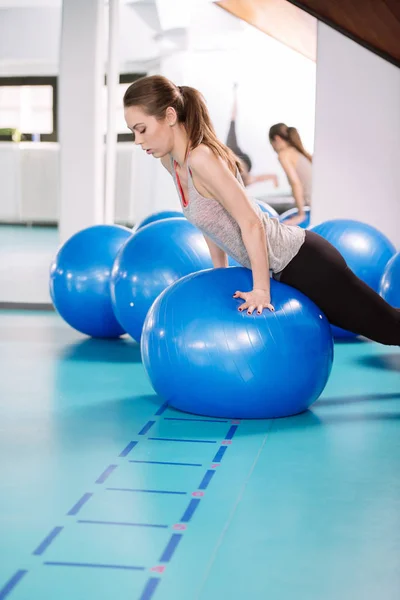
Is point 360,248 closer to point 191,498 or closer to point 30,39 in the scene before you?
point 191,498

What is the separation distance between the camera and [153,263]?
427cm

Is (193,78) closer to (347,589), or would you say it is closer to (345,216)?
(345,216)

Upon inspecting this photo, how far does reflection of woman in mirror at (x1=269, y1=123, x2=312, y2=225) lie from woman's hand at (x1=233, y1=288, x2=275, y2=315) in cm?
367

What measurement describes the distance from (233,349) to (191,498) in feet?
2.61

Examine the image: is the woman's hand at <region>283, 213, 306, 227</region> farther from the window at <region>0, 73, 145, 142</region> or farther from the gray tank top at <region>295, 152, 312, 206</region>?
the window at <region>0, 73, 145, 142</region>

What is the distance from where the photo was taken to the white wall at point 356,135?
19.9ft

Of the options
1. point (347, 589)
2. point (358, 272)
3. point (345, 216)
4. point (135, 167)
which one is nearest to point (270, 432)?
point (347, 589)

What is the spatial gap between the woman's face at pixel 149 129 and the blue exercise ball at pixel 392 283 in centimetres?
176

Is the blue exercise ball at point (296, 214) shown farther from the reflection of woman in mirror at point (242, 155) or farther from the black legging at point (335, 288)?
the black legging at point (335, 288)

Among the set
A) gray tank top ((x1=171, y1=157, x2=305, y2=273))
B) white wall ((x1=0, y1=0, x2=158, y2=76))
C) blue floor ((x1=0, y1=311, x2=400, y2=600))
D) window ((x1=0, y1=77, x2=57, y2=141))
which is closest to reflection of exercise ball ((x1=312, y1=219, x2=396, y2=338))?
blue floor ((x1=0, y1=311, x2=400, y2=600))

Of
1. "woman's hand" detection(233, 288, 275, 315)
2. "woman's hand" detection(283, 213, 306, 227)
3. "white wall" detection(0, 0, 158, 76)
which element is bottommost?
"woman's hand" detection(233, 288, 275, 315)

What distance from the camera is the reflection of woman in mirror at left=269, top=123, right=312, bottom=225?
22.1ft

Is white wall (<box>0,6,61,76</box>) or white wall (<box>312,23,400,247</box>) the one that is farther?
white wall (<box>0,6,61,76</box>)

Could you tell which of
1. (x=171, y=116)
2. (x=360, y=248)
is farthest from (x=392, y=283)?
(x=171, y=116)
